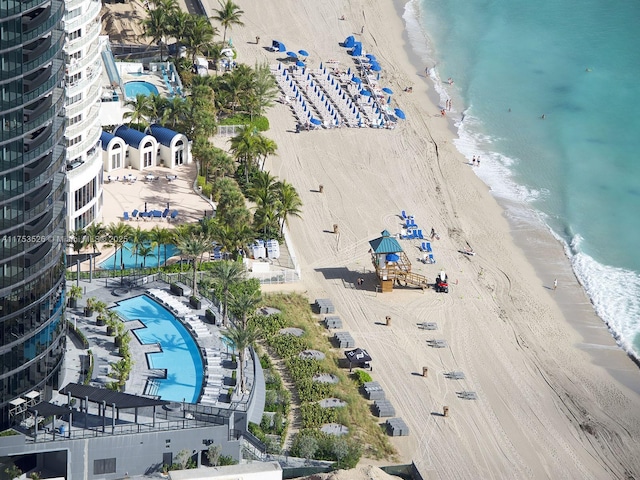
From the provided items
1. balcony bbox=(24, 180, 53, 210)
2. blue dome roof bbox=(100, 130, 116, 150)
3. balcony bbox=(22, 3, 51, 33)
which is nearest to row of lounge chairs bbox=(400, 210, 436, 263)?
blue dome roof bbox=(100, 130, 116, 150)

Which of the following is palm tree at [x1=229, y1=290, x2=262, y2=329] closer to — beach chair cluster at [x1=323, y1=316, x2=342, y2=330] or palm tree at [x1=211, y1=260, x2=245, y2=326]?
palm tree at [x1=211, y1=260, x2=245, y2=326]

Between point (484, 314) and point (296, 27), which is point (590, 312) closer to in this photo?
point (484, 314)

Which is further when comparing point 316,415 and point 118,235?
point 118,235

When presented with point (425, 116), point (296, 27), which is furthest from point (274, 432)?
point (296, 27)

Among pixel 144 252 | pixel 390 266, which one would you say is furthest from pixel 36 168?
pixel 390 266

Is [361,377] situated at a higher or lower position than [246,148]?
lower

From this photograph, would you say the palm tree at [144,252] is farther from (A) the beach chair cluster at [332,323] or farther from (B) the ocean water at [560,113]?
(B) the ocean water at [560,113]

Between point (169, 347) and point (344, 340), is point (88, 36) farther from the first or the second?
point (344, 340)
